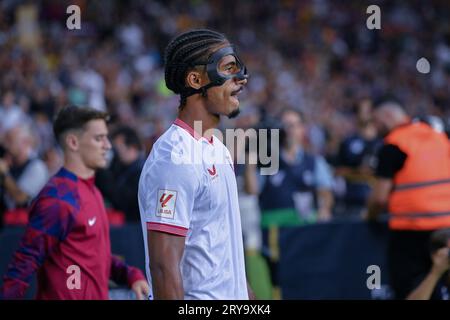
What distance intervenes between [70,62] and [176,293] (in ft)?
44.4

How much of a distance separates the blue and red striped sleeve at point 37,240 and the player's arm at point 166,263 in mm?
1418

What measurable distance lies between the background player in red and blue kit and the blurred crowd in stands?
3.11 meters

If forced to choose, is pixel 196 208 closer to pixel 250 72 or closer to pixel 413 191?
pixel 413 191

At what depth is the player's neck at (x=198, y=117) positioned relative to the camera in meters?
3.91

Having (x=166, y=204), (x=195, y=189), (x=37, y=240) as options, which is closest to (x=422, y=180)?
(x=37, y=240)

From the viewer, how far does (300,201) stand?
32.4 ft

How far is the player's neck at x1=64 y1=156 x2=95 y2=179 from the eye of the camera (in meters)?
5.29

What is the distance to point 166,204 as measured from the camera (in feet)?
12.0

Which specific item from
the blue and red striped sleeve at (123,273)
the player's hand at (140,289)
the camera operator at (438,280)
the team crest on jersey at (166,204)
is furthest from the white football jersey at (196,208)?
the camera operator at (438,280)

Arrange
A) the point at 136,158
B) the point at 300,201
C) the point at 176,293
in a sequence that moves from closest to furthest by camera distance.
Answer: the point at 176,293 → the point at 136,158 → the point at 300,201

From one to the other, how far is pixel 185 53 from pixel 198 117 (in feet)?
0.91
